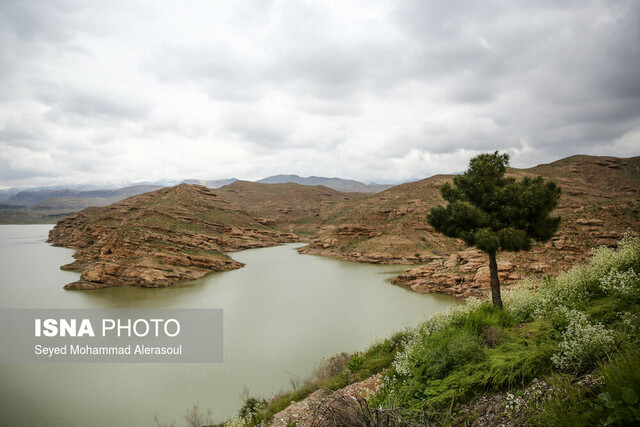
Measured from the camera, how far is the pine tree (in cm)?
907

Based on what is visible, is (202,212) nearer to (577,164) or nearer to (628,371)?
(628,371)

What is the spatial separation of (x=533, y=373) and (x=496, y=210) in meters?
7.70

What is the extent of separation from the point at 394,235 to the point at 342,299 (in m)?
23.0

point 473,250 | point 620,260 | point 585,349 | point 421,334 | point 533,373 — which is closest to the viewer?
point 585,349

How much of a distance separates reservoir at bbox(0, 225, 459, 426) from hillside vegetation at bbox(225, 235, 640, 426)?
5238 millimetres

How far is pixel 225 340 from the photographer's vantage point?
14.5 meters

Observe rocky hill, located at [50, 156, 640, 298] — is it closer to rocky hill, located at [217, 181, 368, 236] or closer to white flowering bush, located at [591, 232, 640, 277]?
rocky hill, located at [217, 181, 368, 236]

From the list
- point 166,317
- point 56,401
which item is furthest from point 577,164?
point 56,401

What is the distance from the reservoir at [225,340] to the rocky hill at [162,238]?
203 centimetres

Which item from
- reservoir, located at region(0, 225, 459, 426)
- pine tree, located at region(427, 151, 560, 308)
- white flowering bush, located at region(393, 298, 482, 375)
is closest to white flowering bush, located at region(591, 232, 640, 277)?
pine tree, located at region(427, 151, 560, 308)

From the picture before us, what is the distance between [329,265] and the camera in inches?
1523

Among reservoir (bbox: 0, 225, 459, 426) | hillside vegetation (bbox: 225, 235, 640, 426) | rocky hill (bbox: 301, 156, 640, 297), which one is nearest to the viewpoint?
hillside vegetation (bbox: 225, 235, 640, 426)

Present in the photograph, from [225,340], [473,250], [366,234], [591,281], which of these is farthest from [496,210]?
[366,234]

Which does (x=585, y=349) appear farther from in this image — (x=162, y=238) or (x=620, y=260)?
(x=162, y=238)
